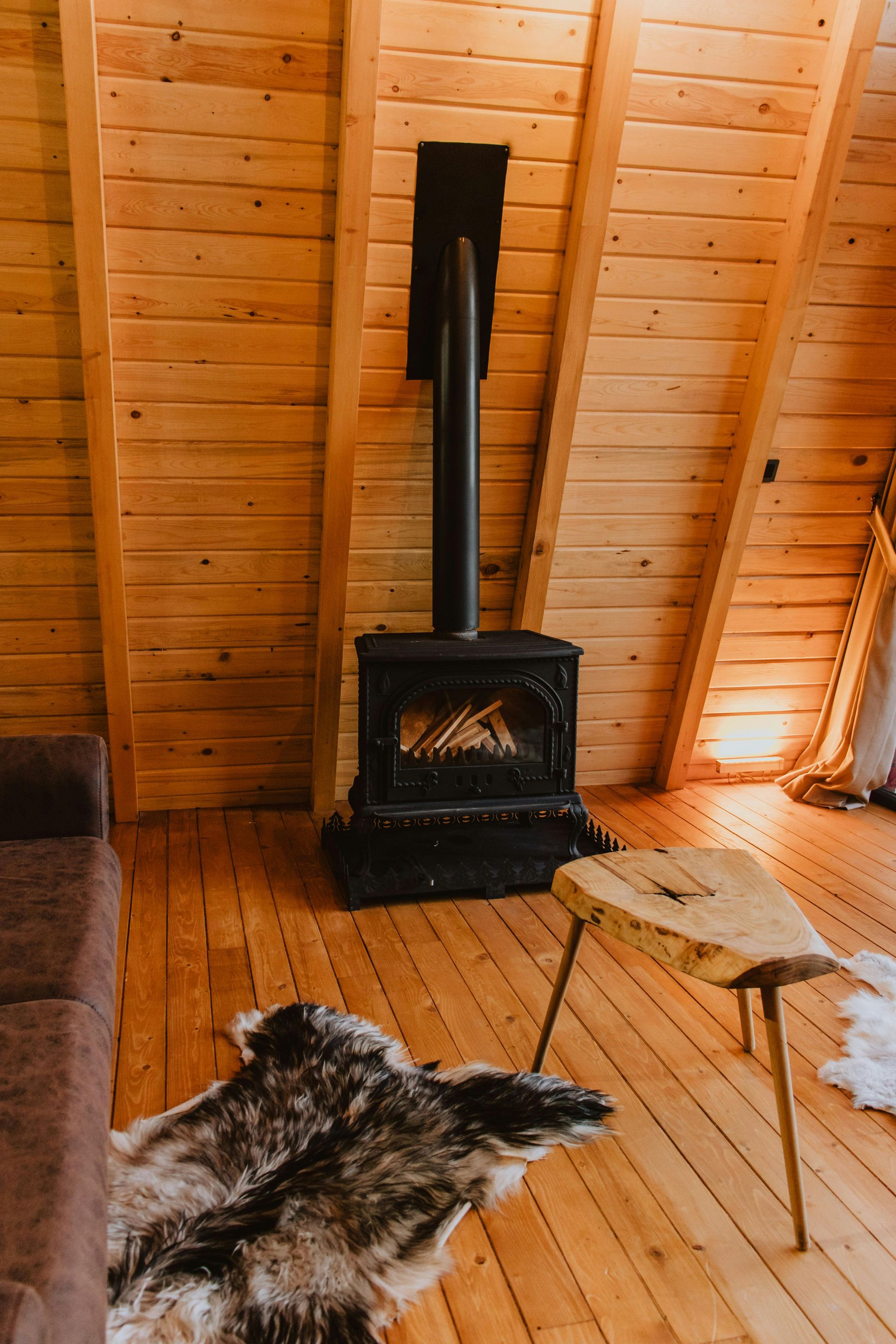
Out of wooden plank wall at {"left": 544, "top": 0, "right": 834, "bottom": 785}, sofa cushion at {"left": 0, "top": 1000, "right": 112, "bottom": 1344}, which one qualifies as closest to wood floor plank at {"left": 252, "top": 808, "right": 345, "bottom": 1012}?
sofa cushion at {"left": 0, "top": 1000, "right": 112, "bottom": 1344}

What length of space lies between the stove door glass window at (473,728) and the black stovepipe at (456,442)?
21cm

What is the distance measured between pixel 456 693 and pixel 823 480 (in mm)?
1646

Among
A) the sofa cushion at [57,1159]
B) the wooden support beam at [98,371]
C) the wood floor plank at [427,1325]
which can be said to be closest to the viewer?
the sofa cushion at [57,1159]

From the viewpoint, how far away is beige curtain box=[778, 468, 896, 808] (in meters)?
3.34

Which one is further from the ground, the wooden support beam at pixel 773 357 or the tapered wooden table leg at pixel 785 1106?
the wooden support beam at pixel 773 357

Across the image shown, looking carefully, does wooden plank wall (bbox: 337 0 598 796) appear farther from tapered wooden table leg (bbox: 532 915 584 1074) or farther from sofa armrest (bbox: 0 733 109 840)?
tapered wooden table leg (bbox: 532 915 584 1074)

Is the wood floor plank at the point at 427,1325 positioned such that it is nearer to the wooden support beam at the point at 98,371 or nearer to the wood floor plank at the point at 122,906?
the wood floor plank at the point at 122,906

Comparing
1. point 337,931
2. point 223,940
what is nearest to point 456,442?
point 337,931

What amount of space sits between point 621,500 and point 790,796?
1.45m

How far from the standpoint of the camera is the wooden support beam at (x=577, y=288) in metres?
2.38

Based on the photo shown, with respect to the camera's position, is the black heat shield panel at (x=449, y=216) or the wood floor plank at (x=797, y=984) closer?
the wood floor plank at (x=797, y=984)

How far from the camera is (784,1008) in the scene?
7.54ft

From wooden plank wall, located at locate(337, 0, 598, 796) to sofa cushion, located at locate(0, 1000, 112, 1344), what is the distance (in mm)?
1806

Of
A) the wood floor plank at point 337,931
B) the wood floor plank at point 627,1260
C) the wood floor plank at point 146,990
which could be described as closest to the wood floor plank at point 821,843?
the wood floor plank at point 627,1260
